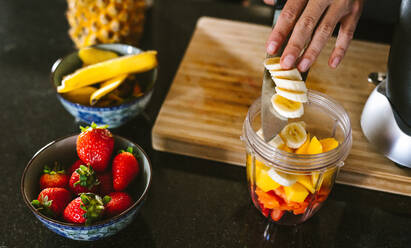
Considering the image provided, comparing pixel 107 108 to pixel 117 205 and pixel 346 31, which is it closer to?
pixel 117 205

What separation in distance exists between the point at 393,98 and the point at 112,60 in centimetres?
67

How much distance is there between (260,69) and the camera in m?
1.21

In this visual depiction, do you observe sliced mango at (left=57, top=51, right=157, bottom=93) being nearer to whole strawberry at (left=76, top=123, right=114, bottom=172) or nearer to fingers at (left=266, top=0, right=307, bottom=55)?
whole strawberry at (left=76, top=123, right=114, bottom=172)

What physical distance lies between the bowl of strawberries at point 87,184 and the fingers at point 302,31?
13.7 inches

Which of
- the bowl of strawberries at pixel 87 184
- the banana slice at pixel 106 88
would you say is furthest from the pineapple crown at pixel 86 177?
the banana slice at pixel 106 88

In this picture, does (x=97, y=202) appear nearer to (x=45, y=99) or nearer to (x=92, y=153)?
(x=92, y=153)

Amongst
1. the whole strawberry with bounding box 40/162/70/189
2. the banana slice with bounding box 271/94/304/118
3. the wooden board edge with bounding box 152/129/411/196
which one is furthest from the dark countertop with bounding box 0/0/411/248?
the banana slice with bounding box 271/94/304/118

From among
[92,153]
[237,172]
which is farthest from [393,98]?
[92,153]

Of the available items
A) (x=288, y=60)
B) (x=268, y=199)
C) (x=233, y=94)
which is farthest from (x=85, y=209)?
(x=233, y=94)

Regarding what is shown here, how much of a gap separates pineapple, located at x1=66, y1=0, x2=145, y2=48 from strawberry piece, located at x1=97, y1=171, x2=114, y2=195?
1.78ft

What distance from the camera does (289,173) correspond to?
2.39 feet

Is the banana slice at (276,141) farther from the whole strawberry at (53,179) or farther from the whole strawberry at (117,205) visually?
the whole strawberry at (53,179)

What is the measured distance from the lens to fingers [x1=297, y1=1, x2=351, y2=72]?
31.1 inches

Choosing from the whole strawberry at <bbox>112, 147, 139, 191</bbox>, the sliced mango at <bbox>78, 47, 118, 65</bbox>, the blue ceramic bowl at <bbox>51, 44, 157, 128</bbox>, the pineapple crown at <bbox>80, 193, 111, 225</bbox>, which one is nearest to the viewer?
the pineapple crown at <bbox>80, 193, 111, 225</bbox>
